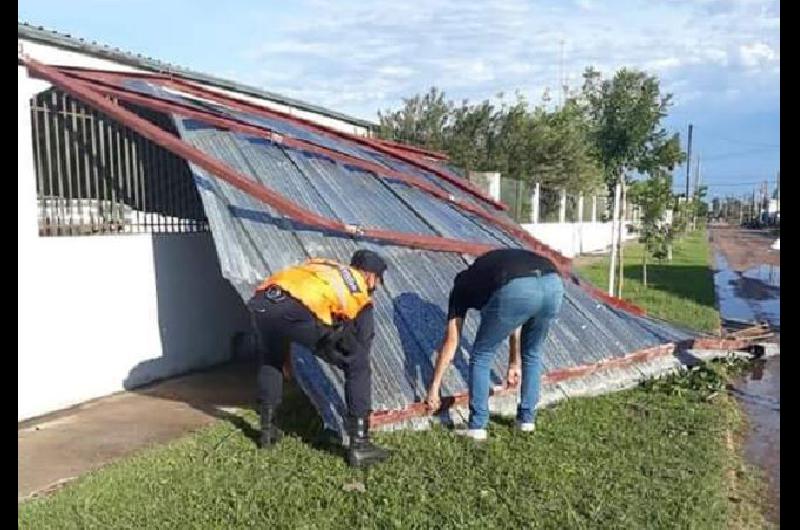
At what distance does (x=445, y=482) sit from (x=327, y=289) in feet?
4.63

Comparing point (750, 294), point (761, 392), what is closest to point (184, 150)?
point (761, 392)

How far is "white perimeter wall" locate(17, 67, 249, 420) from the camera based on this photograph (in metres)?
5.83

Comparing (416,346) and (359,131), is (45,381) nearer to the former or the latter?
(416,346)

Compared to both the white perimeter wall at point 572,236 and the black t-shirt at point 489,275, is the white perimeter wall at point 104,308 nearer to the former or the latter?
the black t-shirt at point 489,275

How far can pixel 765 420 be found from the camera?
6.35 metres

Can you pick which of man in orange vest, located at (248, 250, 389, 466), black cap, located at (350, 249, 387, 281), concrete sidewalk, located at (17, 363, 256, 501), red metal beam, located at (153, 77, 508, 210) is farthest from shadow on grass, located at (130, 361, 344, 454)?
red metal beam, located at (153, 77, 508, 210)

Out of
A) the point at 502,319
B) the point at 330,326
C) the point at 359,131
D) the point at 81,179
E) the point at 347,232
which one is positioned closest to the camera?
the point at 330,326

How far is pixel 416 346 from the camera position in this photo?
5.87 meters

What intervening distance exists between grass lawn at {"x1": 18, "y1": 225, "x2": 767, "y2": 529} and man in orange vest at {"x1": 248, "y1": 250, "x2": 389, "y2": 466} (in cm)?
33

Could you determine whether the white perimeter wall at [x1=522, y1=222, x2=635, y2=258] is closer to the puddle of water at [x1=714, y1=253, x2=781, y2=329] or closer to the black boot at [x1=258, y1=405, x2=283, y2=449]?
the puddle of water at [x1=714, y1=253, x2=781, y2=329]

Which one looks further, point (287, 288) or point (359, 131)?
point (359, 131)

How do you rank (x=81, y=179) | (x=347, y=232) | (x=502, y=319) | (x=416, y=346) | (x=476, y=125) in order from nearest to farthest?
(x=502, y=319)
(x=416, y=346)
(x=347, y=232)
(x=81, y=179)
(x=476, y=125)
